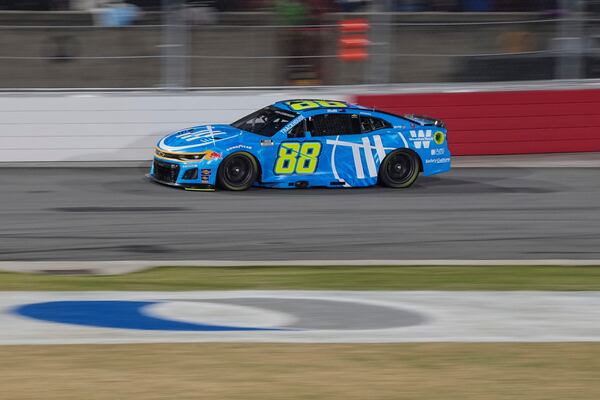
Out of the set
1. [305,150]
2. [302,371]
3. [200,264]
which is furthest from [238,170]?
[302,371]

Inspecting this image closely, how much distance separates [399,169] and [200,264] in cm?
568

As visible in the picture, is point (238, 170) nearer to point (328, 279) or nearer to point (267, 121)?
point (267, 121)

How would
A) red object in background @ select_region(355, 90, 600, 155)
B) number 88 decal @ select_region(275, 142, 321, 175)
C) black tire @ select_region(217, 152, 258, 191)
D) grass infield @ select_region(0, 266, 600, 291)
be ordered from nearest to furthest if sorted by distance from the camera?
grass infield @ select_region(0, 266, 600, 291), black tire @ select_region(217, 152, 258, 191), number 88 decal @ select_region(275, 142, 321, 175), red object in background @ select_region(355, 90, 600, 155)

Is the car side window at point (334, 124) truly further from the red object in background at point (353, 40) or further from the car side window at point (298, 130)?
the red object in background at point (353, 40)

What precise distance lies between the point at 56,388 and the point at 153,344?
111 cm

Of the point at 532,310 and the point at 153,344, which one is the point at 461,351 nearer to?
the point at 532,310

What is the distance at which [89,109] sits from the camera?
16922 mm

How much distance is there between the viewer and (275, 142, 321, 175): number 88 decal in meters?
14.6

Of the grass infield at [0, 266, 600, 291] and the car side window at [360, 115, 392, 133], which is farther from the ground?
the car side window at [360, 115, 392, 133]

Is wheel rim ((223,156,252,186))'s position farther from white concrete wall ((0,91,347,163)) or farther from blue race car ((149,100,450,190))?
white concrete wall ((0,91,347,163))

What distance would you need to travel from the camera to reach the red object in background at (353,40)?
17719 millimetres

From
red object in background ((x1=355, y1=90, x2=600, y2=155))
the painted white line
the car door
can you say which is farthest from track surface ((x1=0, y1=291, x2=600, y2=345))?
red object in background ((x1=355, y1=90, x2=600, y2=155))

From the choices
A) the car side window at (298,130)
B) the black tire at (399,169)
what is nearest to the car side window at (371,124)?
the black tire at (399,169)

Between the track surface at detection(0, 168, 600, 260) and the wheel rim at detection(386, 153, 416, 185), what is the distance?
0.29m
